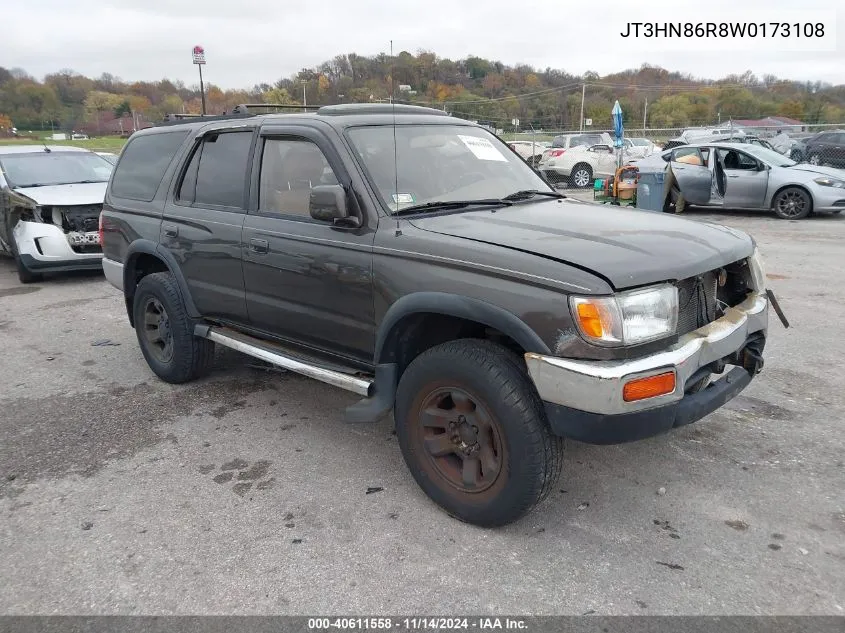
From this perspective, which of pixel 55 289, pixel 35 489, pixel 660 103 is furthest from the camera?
pixel 660 103

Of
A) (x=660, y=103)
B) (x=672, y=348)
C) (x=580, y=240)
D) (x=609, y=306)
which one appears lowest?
(x=672, y=348)

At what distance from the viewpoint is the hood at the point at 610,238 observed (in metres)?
A: 2.77

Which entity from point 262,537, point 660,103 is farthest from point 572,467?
point 660,103

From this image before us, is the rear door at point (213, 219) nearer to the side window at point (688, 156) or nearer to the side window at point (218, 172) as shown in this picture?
the side window at point (218, 172)

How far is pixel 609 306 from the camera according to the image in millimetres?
2619

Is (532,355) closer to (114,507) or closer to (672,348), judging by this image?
(672,348)

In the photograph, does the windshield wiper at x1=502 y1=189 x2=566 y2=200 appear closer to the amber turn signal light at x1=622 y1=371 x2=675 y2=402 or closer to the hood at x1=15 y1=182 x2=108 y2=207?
the amber turn signal light at x1=622 y1=371 x2=675 y2=402

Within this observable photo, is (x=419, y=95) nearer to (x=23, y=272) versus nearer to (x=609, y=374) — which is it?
(x=609, y=374)

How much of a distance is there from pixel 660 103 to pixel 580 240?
127 feet

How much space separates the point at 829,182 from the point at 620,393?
13.2m

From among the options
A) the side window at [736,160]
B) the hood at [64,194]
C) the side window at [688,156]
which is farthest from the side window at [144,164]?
the side window at [736,160]

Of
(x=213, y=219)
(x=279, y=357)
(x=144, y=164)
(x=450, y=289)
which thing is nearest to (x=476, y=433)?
(x=450, y=289)

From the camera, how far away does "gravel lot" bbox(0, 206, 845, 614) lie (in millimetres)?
2668

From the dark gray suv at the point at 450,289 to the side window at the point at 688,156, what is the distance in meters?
11.5
